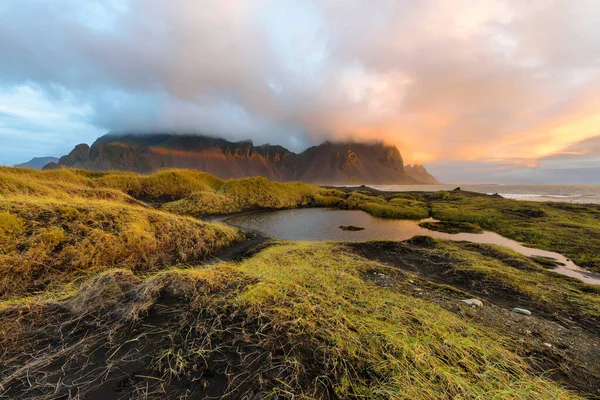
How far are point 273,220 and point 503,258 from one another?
702 inches

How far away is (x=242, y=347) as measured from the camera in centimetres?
299

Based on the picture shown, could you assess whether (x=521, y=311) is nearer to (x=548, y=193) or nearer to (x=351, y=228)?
(x=351, y=228)

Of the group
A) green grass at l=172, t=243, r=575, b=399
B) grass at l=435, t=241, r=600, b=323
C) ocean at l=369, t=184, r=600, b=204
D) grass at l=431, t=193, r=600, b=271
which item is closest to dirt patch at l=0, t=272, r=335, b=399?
green grass at l=172, t=243, r=575, b=399

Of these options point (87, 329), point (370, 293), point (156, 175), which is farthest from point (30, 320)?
point (156, 175)

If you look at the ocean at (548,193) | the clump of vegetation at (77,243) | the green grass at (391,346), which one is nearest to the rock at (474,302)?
the green grass at (391,346)

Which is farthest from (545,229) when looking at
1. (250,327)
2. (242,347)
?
(242,347)

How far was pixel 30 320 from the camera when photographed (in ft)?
11.6

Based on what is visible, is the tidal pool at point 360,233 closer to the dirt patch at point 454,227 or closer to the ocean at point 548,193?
the dirt patch at point 454,227

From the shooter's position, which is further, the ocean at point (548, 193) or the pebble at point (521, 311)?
the ocean at point (548, 193)

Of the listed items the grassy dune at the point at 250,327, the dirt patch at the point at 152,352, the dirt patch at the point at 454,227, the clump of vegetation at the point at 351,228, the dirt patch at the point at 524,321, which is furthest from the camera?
the dirt patch at the point at 454,227

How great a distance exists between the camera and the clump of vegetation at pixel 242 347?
7.93 ft

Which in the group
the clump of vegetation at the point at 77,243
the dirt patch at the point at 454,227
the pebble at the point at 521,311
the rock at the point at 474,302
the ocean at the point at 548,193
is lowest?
the dirt patch at the point at 454,227

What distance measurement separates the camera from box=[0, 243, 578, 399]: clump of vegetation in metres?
2.42

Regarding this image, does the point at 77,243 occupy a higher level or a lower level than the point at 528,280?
higher
